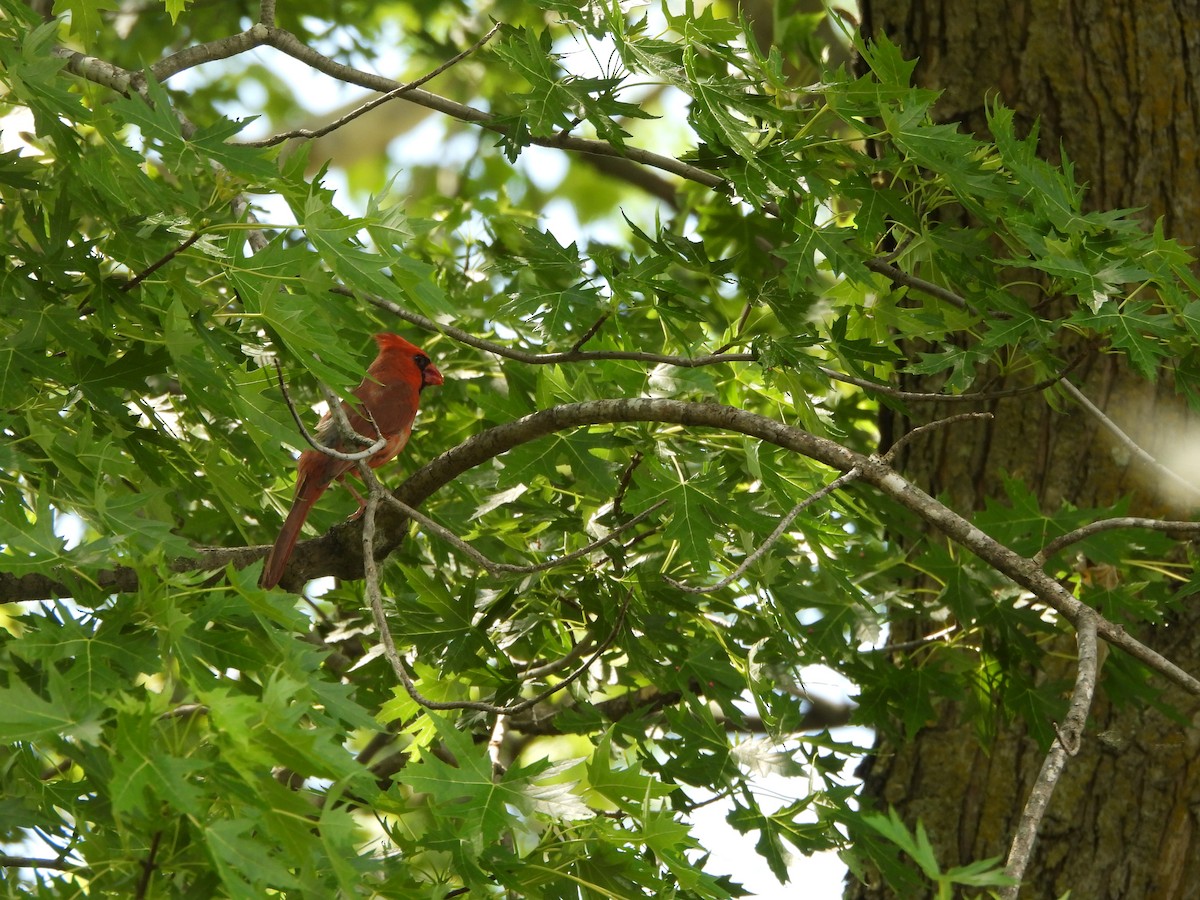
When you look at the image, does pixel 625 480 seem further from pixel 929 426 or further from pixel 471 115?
pixel 471 115

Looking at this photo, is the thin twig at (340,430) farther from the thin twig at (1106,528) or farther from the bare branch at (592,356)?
the thin twig at (1106,528)

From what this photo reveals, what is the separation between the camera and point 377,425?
3215 mm

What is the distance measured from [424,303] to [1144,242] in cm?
146

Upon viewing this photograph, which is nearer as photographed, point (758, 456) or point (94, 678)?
point (94, 678)

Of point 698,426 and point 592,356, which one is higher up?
point 592,356

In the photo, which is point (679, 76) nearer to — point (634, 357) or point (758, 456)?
point (634, 357)

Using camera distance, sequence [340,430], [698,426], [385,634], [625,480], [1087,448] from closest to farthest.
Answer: [385,634] → [340,430] → [698,426] → [625,480] → [1087,448]

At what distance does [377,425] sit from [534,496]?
1.52ft

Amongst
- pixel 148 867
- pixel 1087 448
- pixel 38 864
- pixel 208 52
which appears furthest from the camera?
pixel 1087 448

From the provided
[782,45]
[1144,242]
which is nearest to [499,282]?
[782,45]

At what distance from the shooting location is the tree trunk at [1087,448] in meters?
3.63

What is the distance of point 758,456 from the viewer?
2.82 m

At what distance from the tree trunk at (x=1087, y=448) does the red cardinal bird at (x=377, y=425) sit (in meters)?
1.59

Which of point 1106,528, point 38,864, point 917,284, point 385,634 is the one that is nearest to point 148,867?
point 38,864
